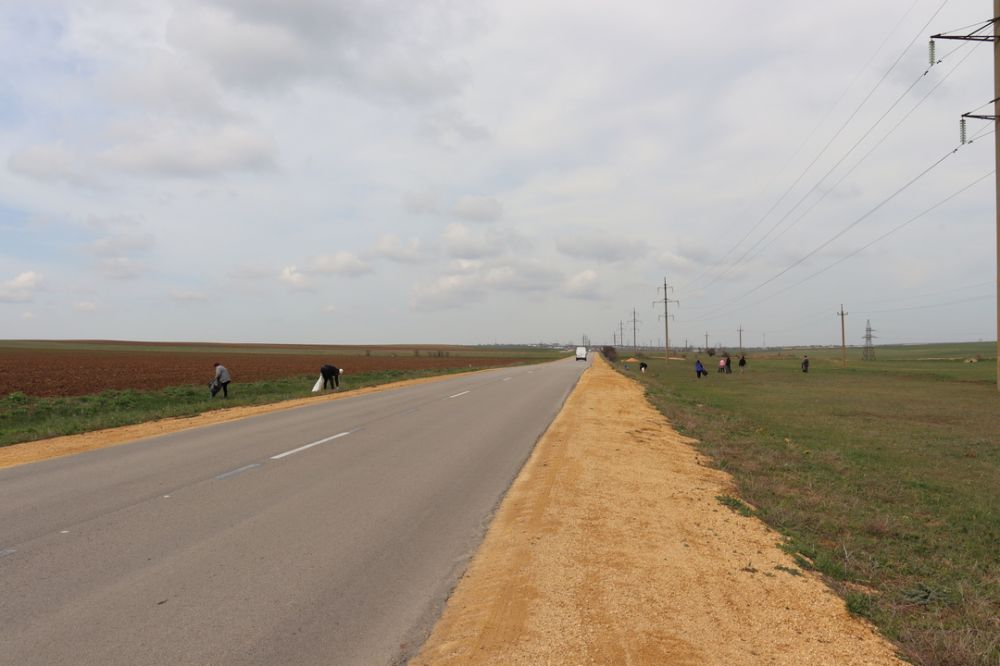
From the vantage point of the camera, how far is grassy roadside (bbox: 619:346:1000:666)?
15.6 feet

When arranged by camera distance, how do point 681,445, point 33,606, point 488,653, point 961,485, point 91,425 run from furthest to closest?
point 91,425 < point 681,445 < point 961,485 < point 33,606 < point 488,653

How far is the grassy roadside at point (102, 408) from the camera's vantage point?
632 inches

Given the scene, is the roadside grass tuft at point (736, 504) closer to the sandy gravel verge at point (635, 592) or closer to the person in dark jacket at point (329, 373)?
the sandy gravel verge at point (635, 592)

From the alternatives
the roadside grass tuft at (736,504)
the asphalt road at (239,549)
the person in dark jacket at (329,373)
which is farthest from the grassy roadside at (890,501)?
the person in dark jacket at (329,373)

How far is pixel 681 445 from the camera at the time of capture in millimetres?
13289

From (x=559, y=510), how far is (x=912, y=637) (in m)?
3.58

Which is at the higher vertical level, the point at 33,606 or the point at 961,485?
the point at 33,606

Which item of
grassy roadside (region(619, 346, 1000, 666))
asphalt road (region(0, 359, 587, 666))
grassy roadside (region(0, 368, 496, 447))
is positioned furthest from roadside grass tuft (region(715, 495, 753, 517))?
grassy roadside (region(0, 368, 496, 447))

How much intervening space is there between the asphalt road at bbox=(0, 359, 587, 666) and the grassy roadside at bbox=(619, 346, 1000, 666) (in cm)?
351

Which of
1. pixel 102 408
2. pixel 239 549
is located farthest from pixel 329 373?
pixel 239 549

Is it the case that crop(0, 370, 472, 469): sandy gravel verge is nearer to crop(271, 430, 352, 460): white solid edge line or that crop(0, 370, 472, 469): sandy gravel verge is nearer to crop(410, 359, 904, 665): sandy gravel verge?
crop(271, 430, 352, 460): white solid edge line

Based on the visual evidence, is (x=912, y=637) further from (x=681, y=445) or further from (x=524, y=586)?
(x=681, y=445)

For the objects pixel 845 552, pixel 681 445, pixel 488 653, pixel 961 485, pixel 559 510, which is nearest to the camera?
pixel 488 653

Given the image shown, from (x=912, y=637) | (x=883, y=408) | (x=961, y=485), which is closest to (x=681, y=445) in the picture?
(x=961, y=485)
